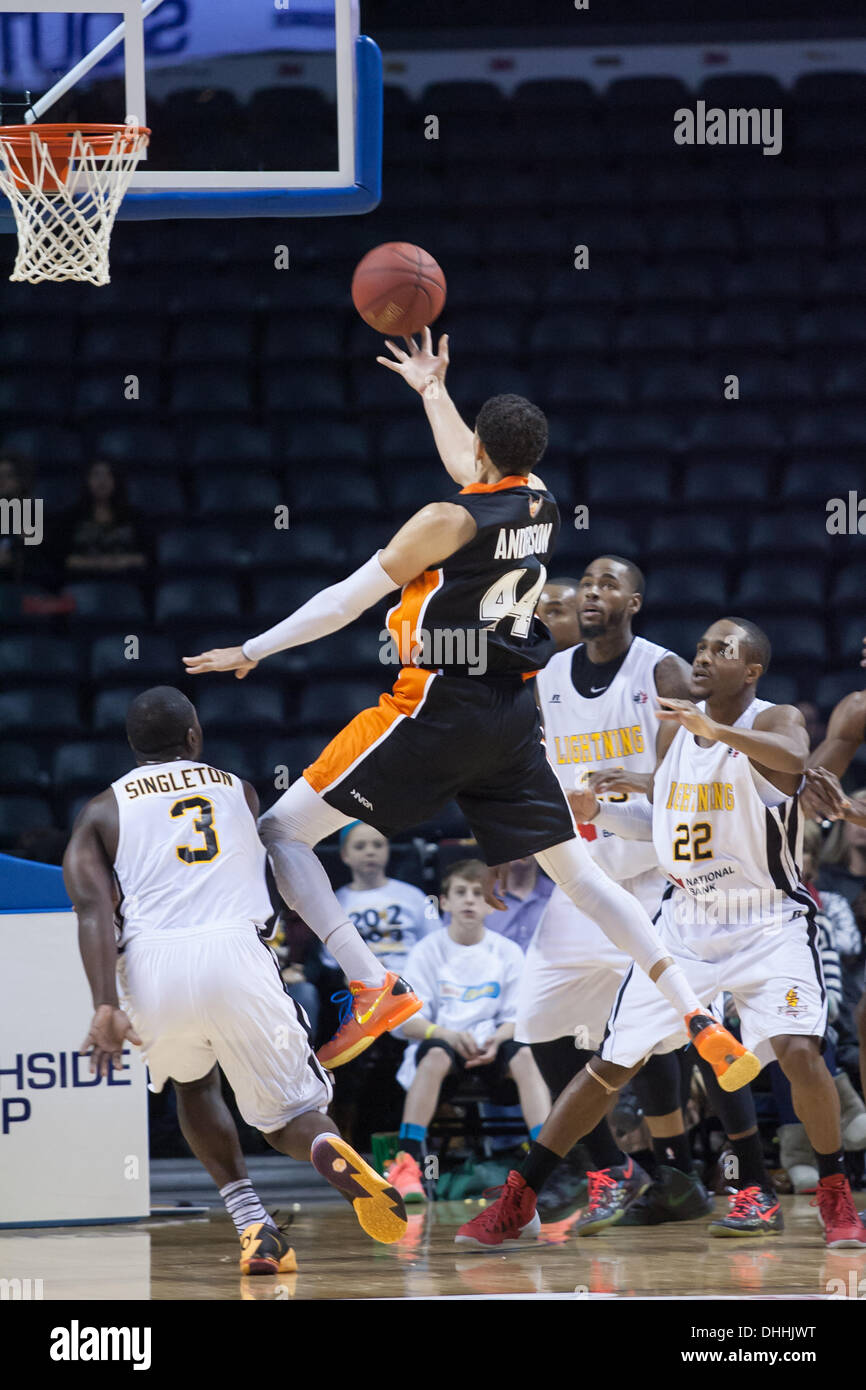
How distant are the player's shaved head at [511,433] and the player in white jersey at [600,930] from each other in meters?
1.16

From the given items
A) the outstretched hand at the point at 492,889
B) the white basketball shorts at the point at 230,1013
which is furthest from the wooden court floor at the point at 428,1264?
the outstretched hand at the point at 492,889

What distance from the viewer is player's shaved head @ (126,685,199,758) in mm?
4934

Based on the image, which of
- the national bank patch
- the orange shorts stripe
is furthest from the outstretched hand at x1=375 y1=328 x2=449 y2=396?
the national bank patch

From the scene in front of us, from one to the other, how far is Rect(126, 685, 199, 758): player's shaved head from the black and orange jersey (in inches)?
26.4

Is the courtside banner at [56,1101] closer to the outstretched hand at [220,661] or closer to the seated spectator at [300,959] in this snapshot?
the seated spectator at [300,959]

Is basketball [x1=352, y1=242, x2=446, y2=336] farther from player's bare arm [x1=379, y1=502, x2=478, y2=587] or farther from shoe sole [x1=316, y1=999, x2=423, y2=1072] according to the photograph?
shoe sole [x1=316, y1=999, x2=423, y2=1072]

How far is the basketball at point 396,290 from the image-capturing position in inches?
213

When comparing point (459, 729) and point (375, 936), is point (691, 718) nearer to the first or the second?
point (459, 729)

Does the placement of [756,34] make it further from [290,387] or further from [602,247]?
[290,387]

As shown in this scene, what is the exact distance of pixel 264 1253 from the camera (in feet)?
15.3

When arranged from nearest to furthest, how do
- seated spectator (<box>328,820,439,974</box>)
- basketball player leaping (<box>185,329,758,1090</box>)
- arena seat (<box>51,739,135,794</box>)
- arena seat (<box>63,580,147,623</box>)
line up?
basketball player leaping (<box>185,329,758,1090</box>) < seated spectator (<box>328,820,439,974</box>) < arena seat (<box>51,739,135,794</box>) < arena seat (<box>63,580,147,623</box>)

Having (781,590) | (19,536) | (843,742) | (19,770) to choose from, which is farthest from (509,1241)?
(19,536)

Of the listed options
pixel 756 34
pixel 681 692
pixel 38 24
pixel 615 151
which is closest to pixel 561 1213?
pixel 681 692
